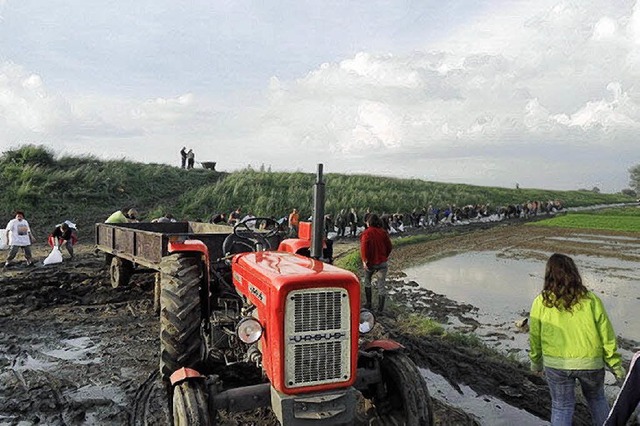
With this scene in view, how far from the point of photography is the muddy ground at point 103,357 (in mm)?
4613

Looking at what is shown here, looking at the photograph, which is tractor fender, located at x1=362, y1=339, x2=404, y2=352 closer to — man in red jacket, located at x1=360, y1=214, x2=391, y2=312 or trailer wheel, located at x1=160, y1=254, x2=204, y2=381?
trailer wheel, located at x1=160, y1=254, x2=204, y2=381

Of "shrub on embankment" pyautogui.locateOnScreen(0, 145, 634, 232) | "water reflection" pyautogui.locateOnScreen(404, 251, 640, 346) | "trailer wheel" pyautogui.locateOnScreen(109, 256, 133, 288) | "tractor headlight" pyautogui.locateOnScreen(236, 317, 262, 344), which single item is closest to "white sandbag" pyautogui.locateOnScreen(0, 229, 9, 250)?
"shrub on embankment" pyautogui.locateOnScreen(0, 145, 634, 232)

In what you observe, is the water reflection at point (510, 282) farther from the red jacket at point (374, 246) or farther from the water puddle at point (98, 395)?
the water puddle at point (98, 395)

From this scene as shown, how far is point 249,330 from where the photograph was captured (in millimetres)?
3447

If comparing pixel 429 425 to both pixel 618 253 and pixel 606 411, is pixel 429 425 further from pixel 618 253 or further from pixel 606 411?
pixel 618 253

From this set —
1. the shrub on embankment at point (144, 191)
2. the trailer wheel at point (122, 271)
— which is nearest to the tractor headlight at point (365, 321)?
the trailer wheel at point (122, 271)

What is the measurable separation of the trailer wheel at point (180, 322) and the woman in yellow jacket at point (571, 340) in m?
2.88

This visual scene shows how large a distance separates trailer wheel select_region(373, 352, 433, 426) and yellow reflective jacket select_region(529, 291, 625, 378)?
911 millimetres

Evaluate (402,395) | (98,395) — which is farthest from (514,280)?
(98,395)

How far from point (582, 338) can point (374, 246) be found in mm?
4755

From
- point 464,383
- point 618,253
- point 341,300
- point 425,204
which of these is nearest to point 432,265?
point 618,253

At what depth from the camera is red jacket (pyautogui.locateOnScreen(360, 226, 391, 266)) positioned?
8.08 meters

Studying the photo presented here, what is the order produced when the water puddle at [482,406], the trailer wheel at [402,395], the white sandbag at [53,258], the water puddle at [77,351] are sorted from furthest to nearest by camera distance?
the white sandbag at [53,258], the water puddle at [77,351], the water puddle at [482,406], the trailer wheel at [402,395]

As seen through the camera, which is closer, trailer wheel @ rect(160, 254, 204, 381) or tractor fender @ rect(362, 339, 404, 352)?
tractor fender @ rect(362, 339, 404, 352)
